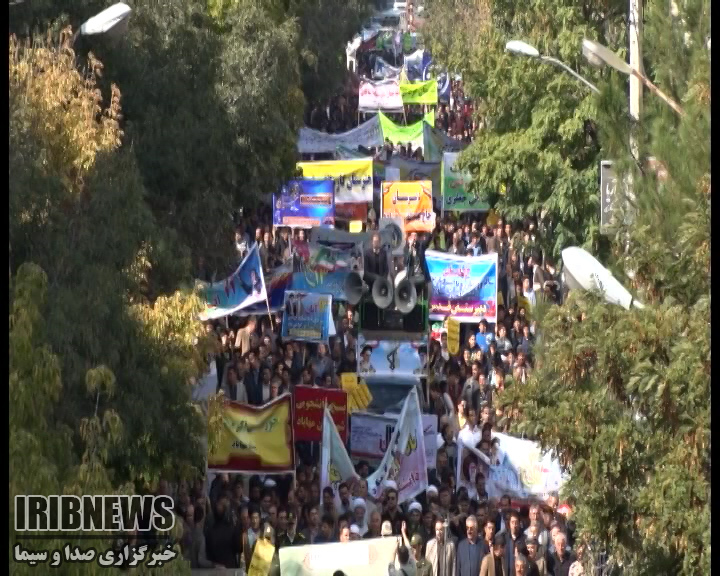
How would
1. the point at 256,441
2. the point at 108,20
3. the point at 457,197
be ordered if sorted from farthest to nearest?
1. the point at 457,197
2. the point at 256,441
3. the point at 108,20

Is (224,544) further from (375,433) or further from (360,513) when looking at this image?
(375,433)

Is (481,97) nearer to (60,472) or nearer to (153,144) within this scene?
(153,144)

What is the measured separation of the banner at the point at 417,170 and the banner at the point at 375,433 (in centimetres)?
1782

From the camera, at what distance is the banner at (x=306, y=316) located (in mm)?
24453

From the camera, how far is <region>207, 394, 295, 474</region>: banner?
61.3ft

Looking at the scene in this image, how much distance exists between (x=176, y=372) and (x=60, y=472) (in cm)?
315

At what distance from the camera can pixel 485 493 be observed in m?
19.0

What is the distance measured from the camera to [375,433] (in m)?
20.5

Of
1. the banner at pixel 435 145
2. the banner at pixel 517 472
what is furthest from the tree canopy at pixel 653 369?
the banner at pixel 435 145

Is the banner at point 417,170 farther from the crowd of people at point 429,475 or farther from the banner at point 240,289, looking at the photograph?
the banner at point 240,289

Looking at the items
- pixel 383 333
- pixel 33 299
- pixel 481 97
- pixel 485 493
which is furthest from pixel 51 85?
pixel 481 97

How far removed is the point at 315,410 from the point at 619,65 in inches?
314

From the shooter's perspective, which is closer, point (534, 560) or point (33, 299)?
point (33, 299)

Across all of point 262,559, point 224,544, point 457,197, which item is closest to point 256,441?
point 224,544
